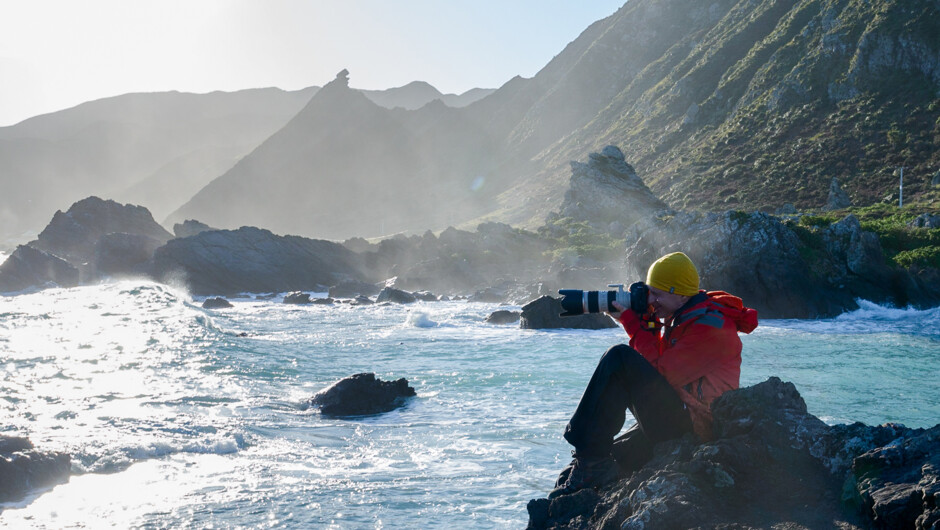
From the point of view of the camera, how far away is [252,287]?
49.3 m

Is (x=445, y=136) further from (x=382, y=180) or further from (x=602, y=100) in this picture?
(x=602, y=100)

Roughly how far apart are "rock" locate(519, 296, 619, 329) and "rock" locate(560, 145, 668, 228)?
33.7m

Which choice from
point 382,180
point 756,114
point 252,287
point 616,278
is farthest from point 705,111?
point 382,180

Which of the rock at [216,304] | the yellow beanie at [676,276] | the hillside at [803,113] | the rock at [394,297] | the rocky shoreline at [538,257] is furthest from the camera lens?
the hillside at [803,113]

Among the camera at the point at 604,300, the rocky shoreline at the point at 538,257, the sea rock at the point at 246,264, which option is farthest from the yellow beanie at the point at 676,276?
the sea rock at the point at 246,264

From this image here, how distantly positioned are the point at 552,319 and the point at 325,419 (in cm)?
1435

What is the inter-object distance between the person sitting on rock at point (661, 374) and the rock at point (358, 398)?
264 inches

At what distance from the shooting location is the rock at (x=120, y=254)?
51.6 meters

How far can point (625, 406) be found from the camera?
5023 millimetres

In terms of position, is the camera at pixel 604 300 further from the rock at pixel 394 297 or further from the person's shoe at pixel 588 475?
the rock at pixel 394 297

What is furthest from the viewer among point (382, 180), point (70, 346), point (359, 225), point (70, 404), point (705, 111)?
point (382, 180)

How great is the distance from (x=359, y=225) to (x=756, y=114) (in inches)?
2957

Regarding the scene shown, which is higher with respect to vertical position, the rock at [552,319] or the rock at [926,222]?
the rock at [926,222]

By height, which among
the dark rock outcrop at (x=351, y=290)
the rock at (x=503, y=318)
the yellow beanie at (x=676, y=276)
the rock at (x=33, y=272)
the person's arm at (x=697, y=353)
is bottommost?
the rock at (x=503, y=318)
